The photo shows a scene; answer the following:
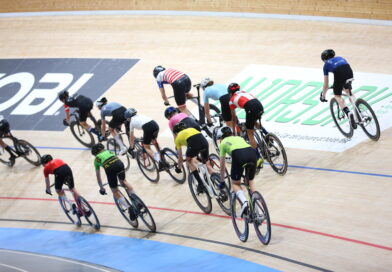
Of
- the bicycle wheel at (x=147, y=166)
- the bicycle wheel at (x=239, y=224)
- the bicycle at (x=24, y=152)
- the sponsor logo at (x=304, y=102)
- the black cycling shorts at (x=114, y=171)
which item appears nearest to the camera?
the bicycle wheel at (x=239, y=224)

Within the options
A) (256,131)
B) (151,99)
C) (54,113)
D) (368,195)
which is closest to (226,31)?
(151,99)

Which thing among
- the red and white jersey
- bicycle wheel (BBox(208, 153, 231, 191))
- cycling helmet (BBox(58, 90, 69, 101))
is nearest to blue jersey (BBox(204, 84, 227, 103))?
the red and white jersey

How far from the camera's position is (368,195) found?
26.0 ft

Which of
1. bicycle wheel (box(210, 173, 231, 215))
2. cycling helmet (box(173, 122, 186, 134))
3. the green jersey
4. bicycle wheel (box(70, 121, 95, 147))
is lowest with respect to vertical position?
bicycle wheel (box(70, 121, 95, 147))

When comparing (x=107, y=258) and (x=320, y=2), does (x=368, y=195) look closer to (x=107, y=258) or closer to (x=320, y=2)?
(x=107, y=258)

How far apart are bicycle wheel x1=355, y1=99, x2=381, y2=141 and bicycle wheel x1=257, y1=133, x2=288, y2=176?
140 cm

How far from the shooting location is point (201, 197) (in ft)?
27.5

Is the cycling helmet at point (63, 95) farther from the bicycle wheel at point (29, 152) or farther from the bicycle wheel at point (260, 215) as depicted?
the bicycle wheel at point (260, 215)

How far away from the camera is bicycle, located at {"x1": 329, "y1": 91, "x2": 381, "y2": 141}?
29.4ft

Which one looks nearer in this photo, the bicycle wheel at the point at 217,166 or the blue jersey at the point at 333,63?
the bicycle wheel at the point at 217,166

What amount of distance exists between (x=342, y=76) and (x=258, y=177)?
6.62 ft

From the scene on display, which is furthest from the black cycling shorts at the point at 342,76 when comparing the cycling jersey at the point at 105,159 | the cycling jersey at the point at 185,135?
the cycling jersey at the point at 105,159

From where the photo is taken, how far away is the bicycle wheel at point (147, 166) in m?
9.62

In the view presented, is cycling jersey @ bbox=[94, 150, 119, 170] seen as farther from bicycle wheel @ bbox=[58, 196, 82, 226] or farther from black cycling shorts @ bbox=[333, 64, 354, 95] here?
black cycling shorts @ bbox=[333, 64, 354, 95]
